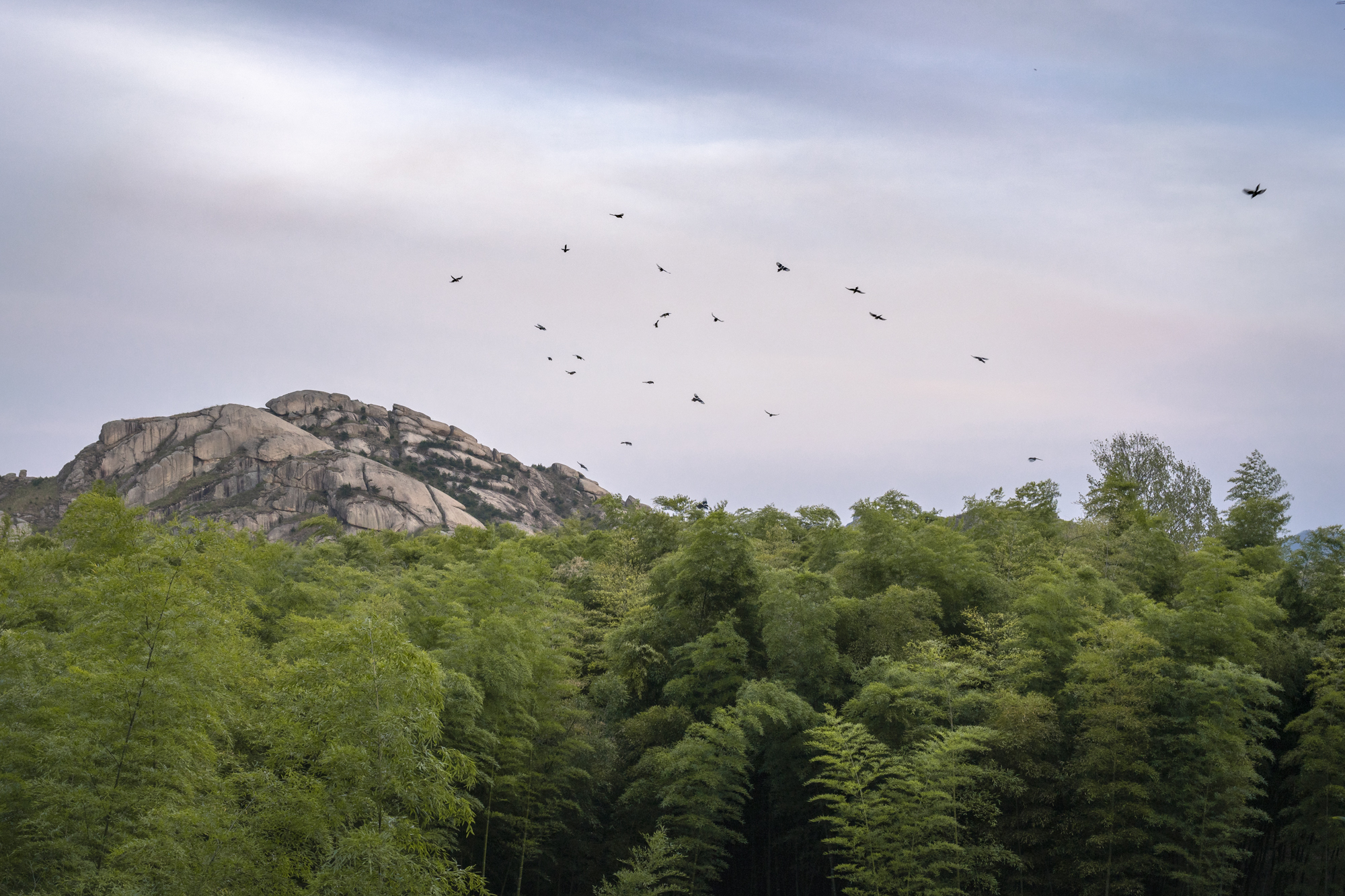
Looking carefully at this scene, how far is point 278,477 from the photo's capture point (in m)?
81.0

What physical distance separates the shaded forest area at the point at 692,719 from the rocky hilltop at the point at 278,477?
50.3m

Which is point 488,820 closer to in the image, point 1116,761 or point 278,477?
point 1116,761

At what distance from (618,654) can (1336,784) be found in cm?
1607

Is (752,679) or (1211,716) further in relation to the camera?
(752,679)

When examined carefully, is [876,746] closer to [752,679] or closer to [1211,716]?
[752,679]

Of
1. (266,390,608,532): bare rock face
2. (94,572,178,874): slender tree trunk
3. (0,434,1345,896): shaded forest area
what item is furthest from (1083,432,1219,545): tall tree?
(266,390,608,532): bare rock face

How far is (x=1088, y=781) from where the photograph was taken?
17.7 m

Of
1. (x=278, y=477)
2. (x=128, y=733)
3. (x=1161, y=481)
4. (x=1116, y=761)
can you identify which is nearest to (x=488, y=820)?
(x=128, y=733)

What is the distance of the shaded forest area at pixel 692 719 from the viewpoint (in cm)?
1101

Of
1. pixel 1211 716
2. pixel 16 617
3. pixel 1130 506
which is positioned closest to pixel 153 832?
pixel 16 617

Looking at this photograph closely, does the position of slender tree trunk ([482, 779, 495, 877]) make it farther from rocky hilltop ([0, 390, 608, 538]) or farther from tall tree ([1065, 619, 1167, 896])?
rocky hilltop ([0, 390, 608, 538])

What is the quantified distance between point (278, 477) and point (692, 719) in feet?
231

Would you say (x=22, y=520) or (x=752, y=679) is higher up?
(x=22, y=520)

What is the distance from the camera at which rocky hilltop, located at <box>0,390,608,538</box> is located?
252 feet
